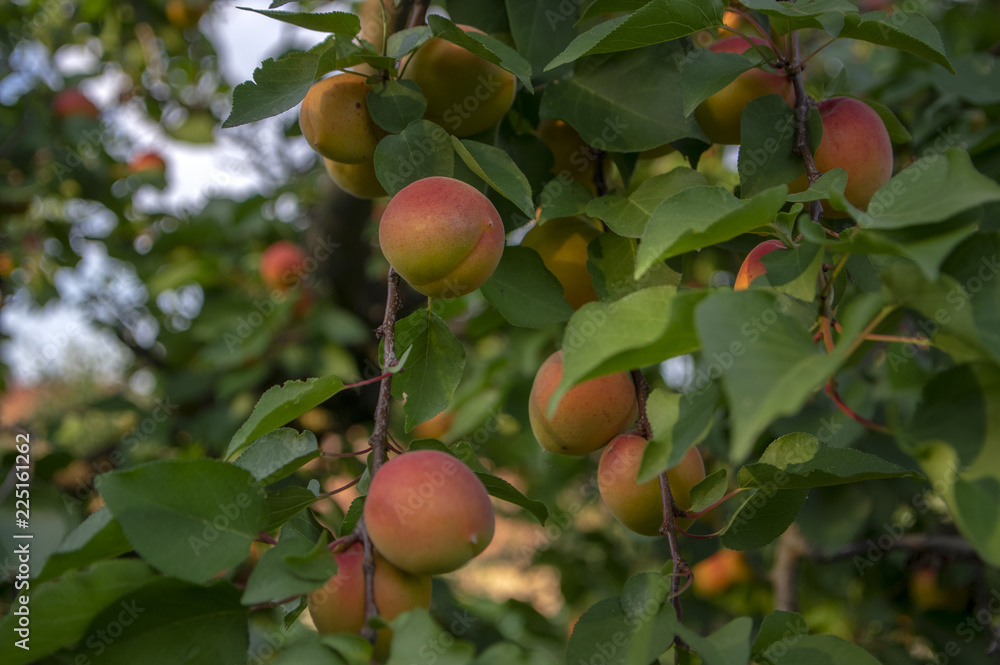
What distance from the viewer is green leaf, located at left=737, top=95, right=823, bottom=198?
730 mm

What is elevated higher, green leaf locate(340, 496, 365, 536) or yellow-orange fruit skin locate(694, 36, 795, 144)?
yellow-orange fruit skin locate(694, 36, 795, 144)

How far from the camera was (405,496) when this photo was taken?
1.78ft

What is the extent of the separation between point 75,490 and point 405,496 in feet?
5.01

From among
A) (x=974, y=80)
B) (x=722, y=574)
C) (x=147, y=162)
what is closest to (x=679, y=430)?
(x=974, y=80)

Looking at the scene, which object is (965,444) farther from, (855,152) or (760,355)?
(855,152)

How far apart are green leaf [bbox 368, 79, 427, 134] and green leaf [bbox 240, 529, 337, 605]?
0.40m

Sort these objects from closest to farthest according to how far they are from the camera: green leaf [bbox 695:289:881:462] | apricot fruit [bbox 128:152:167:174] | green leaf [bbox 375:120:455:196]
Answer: green leaf [bbox 695:289:881:462] → green leaf [bbox 375:120:455:196] → apricot fruit [bbox 128:152:167:174]

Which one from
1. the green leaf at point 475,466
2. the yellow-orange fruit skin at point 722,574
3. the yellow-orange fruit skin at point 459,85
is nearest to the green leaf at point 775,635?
the green leaf at point 475,466

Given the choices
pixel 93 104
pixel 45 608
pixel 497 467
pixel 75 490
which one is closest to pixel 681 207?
pixel 45 608

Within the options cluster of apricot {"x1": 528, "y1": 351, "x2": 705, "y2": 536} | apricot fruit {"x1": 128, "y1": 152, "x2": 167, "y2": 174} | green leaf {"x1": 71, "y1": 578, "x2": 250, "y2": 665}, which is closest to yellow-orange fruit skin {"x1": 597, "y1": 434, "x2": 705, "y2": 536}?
cluster of apricot {"x1": 528, "y1": 351, "x2": 705, "y2": 536}

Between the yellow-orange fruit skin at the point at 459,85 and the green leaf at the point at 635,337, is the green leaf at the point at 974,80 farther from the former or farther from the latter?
the green leaf at the point at 635,337

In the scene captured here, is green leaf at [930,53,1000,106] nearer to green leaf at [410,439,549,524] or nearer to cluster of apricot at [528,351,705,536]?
cluster of apricot at [528,351,705,536]

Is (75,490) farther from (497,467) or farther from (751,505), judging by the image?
(751,505)

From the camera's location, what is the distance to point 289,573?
52 centimetres
